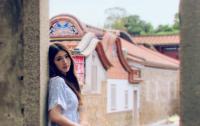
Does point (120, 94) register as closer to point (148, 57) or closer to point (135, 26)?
point (148, 57)

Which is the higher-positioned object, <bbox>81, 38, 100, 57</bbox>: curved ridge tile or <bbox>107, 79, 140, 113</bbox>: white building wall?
<bbox>81, 38, 100, 57</bbox>: curved ridge tile

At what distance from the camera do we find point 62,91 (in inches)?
127

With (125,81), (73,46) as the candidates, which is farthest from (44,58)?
(125,81)

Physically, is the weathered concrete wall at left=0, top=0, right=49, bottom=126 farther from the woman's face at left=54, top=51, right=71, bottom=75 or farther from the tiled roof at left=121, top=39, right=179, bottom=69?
the tiled roof at left=121, top=39, right=179, bottom=69

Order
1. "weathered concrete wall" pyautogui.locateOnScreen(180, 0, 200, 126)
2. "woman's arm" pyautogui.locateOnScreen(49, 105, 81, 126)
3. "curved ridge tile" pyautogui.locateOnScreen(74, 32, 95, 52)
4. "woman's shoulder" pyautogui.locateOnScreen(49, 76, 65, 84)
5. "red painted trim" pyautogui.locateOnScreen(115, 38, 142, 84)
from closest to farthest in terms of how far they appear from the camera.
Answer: "weathered concrete wall" pyautogui.locateOnScreen(180, 0, 200, 126)
"woman's arm" pyautogui.locateOnScreen(49, 105, 81, 126)
"woman's shoulder" pyautogui.locateOnScreen(49, 76, 65, 84)
"curved ridge tile" pyautogui.locateOnScreen(74, 32, 95, 52)
"red painted trim" pyautogui.locateOnScreen(115, 38, 142, 84)

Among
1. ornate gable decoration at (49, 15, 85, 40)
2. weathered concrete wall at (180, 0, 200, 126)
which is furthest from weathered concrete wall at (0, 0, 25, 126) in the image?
ornate gable decoration at (49, 15, 85, 40)

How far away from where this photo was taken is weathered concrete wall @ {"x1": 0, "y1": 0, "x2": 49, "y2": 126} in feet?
11.1

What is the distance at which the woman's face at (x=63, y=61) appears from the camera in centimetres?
332

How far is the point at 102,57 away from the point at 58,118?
10976mm

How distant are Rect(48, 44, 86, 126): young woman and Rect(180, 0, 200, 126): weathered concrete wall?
0.86 metres

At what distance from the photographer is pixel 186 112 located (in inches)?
104

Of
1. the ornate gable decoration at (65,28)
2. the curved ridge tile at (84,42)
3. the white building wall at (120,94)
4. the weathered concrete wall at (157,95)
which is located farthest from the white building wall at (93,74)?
the weathered concrete wall at (157,95)

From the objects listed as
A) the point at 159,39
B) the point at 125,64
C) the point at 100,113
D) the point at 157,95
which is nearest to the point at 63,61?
the point at 100,113

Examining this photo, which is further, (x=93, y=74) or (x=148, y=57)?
(x=148, y=57)
